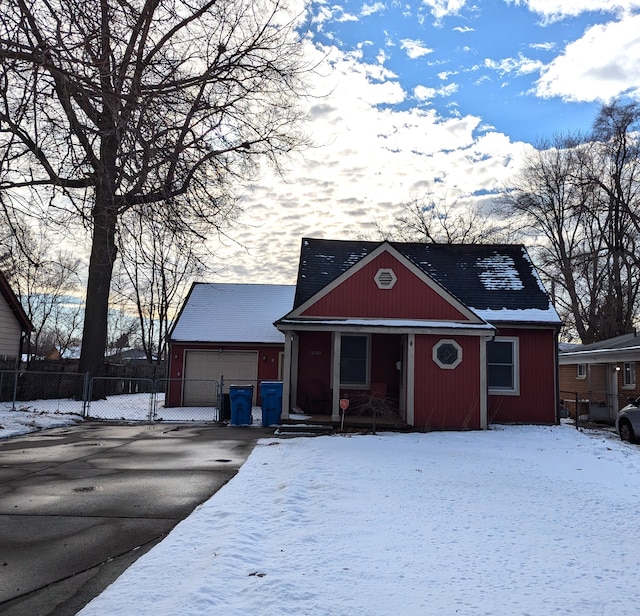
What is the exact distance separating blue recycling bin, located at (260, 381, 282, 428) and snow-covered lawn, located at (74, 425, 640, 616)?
18.5ft

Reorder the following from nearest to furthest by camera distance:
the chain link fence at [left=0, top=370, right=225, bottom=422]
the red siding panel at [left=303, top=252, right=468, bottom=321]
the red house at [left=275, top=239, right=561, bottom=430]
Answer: the red house at [left=275, top=239, right=561, bottom=430] < the red siding panel at [left=303, top=252, right=468, bottom=321] < the chain link fence at [left=0, top=370, right=225, bottom=422]

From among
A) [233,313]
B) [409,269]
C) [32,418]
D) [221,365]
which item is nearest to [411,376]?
[409,269]

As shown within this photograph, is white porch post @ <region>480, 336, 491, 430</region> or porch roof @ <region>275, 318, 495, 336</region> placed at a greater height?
porch roof @ <region>275, 318, 495, 336</region>

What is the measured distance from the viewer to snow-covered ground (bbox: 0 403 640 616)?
361cm

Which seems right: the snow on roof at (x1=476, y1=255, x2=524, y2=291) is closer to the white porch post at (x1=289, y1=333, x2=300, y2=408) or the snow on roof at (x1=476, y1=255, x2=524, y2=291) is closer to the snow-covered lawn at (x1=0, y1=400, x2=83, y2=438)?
the white porch post at (x1=289, y1=333, x2=300, y2=408)

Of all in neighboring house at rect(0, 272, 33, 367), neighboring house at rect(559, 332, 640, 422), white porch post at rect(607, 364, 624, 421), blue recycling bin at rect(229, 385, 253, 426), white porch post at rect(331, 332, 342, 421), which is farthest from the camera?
neighboring house at rect(0, 272, 33, 367)

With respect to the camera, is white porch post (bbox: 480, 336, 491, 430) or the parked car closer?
white porch post (bbox: 480, 336, 491, 430)

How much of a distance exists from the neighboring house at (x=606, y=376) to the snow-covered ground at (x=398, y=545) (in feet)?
41.6

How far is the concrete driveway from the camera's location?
4043 millimetres

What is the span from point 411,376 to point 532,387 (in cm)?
456

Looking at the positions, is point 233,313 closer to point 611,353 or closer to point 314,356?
point 314,356

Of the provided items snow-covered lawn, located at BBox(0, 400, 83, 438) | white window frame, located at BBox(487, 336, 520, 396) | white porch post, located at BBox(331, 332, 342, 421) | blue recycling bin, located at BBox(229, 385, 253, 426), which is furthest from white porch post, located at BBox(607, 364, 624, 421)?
snow-covered lawn, located at BBox(0, 400, 83, 438)

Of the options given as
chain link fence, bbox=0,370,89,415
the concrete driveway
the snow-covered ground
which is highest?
chain link fence, bbox=0,370,89,415

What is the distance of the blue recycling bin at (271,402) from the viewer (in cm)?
1438
